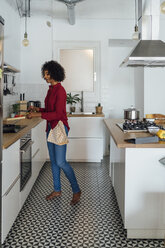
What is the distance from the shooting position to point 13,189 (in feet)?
7.77

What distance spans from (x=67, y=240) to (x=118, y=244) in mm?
430

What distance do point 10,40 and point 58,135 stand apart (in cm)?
240

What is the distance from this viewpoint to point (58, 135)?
2.85 meters

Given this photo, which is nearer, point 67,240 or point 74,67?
point 67,240

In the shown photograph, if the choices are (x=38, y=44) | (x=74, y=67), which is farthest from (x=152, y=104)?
(x=38, y=44)

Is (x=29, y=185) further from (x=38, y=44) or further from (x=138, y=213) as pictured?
(x=38, y=44)

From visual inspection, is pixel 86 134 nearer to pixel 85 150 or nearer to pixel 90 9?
pixel 85 150

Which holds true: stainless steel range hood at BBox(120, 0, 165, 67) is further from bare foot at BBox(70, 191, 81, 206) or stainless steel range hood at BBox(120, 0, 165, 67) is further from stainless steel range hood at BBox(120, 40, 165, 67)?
bare foot at BBox(70, 191, 81, 206)

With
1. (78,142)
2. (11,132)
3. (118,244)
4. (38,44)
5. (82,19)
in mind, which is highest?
(82,19)

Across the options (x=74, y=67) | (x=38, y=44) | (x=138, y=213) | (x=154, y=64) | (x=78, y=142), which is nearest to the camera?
(x=138, y=213)

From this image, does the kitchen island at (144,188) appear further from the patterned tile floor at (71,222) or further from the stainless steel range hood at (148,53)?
the stainless steel range hood at (148,53)

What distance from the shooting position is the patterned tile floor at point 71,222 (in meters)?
2.26

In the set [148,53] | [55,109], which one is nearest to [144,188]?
[55,109]

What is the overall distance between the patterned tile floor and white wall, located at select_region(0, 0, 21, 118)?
1.52 metres
